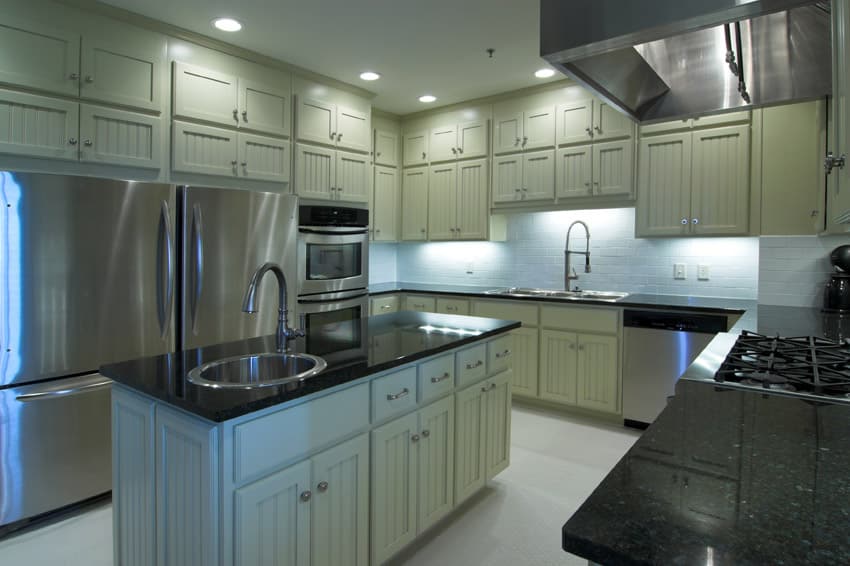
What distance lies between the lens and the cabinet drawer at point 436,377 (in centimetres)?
201

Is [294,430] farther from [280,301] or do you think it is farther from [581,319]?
[581,319]

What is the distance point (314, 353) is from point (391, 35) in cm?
239

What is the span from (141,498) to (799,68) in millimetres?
2524

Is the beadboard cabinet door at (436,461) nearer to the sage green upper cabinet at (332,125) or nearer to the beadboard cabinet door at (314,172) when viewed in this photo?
the beadboard cabinet door at (314,172)

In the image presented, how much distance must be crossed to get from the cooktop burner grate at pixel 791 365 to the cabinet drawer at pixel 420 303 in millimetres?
2897

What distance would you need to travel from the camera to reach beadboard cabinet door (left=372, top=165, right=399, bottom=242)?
4906 mm

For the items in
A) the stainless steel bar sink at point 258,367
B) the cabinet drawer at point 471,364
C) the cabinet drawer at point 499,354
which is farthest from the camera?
the cabinet drawer at point 499,354

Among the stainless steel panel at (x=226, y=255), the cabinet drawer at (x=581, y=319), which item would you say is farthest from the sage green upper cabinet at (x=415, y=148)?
the cabinet drawer at (x=581, y=319)

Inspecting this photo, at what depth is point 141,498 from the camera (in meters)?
1.55

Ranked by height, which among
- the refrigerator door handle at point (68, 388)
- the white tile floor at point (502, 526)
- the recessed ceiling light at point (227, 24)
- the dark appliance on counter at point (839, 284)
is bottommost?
the white tile floor at point (502, 526)

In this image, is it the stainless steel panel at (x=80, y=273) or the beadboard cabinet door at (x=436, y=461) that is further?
the stainless steel panel at (x=80, y=273)

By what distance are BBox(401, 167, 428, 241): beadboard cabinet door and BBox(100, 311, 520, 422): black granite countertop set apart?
245 centimetres

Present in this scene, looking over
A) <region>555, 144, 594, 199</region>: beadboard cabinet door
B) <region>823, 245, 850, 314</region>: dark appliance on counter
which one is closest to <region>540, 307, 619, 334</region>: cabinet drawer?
<region>555, 144, 594, 199</region>: beadboard cabinet door

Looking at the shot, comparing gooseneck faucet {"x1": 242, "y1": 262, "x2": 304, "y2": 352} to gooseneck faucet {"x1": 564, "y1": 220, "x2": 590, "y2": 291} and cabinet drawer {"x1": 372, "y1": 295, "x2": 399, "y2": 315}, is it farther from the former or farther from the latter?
gooseneck faucet {"x1": 564, "y1": 220, "x2": 590, "y2": 291}
